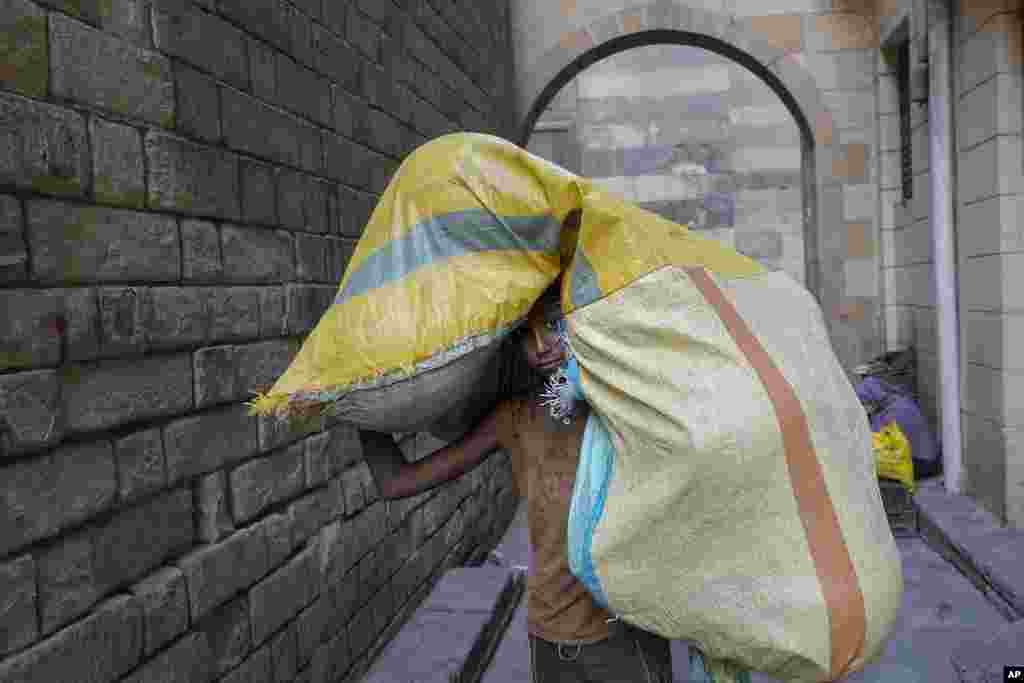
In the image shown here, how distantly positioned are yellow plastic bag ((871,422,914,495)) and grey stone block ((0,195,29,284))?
512 centimetres

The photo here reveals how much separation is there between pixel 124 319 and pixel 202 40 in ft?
3.03

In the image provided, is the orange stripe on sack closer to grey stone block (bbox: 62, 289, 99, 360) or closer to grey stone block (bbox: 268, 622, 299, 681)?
grey stone block (bbox: 62, 289, 99, 360)

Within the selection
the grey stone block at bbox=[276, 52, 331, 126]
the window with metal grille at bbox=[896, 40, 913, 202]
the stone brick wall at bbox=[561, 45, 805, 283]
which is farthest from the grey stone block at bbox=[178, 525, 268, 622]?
the stone brick wall at bbox=[561, 45, 805, 283]

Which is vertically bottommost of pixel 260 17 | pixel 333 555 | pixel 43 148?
pixel 333 555

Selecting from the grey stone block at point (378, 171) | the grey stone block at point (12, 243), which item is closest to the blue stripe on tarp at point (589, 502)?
the grey stone block at point (12, 243)

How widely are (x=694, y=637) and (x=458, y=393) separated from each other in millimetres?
603

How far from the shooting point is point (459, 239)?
1795 millimetres

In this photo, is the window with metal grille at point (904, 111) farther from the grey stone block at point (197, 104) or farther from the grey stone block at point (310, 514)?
the grey stone block at point (197, 104)

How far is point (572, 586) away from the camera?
6.53ft

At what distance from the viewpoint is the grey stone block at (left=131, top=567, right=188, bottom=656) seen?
89.0 inches

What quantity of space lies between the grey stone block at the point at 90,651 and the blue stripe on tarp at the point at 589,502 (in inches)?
40.7

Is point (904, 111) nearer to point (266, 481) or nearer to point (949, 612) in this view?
point (949, 612)

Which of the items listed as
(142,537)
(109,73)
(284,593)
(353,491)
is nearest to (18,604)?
(142,537)

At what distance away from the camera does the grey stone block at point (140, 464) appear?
2.22 m
